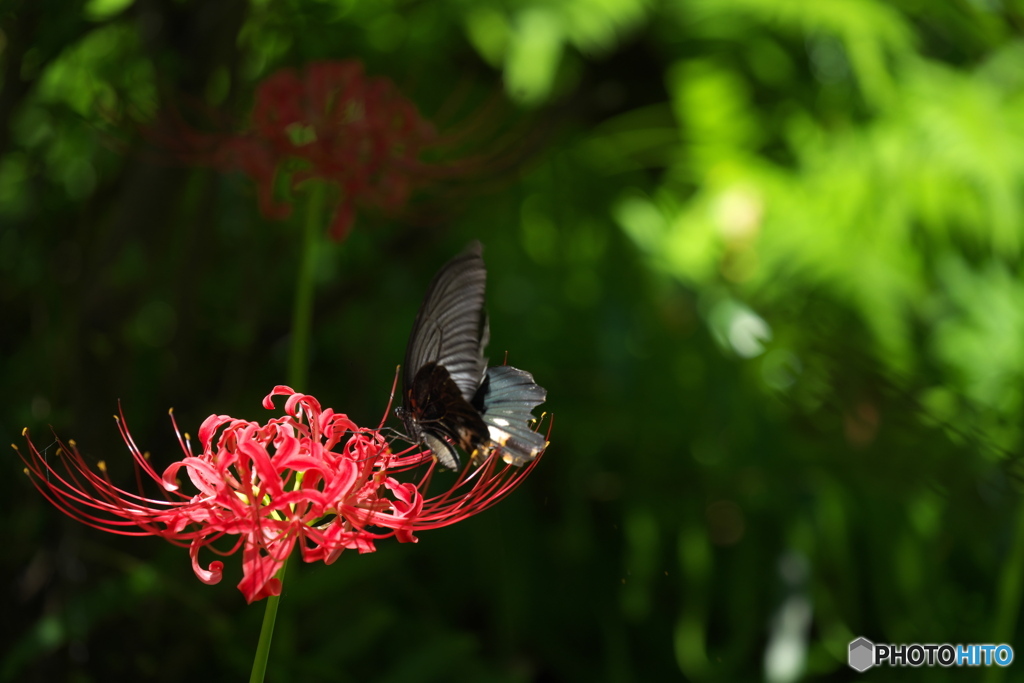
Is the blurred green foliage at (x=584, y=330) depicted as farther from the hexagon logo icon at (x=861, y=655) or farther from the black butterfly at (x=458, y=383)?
the black butterfly at (x=458, y=383)

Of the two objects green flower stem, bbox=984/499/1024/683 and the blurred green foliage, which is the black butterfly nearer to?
the blurred green foliage

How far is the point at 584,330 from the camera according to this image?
6.11 feet

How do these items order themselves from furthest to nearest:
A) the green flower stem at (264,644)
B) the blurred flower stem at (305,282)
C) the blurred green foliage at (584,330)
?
the blurred green foliage at (584,330)
the blurred flower stem at (305,282)
the green flower stem at (264,644)

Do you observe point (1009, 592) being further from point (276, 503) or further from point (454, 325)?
point (276, 503)

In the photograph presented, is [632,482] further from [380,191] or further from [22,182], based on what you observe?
[22,182]

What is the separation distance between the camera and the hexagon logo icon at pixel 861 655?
1534 millimetres

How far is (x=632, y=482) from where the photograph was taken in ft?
5.74


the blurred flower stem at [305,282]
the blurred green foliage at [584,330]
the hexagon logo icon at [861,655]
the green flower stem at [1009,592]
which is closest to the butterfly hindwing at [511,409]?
the blurred flower stem at [305,282]

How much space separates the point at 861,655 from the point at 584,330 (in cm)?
77

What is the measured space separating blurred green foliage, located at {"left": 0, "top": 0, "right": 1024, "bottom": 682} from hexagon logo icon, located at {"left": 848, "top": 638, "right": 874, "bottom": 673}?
0.09 m

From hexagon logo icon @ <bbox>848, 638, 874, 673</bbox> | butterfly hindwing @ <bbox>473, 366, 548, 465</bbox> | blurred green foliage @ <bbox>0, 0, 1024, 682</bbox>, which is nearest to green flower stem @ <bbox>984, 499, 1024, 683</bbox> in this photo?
blurred green foliage @ <bbox>0, 0, 1024, 682</bbox>

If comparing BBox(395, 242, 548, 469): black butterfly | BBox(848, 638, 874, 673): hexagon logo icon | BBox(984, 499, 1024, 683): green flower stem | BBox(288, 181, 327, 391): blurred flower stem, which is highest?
BBox(395, 242, 548, 469): black butterfly

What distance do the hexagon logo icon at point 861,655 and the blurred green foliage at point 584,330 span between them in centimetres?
9

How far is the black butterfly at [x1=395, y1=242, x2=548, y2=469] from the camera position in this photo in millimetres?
764
